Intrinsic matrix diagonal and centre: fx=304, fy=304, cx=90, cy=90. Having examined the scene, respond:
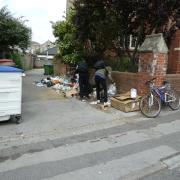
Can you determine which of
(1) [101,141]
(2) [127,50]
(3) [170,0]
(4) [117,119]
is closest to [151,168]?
(1) [101,141]

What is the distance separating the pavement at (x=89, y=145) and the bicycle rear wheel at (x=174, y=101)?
22 centimetres

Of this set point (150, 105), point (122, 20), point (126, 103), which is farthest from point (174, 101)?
point (122, 20)

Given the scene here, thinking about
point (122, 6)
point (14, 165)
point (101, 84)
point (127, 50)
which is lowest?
point (14, 165)

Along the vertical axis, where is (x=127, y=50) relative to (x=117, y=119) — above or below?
above

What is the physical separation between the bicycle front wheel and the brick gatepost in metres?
0.69

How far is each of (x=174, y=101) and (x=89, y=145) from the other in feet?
14.0

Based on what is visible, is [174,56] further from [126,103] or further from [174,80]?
[126,103]

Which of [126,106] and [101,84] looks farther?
[101,84]

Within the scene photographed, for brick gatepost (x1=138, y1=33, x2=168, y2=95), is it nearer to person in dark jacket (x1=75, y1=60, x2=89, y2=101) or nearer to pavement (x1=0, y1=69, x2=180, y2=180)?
pavement (x1=0, y1=69, x2=180, y2=180)

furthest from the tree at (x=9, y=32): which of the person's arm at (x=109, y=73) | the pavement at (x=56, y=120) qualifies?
the person's arm at (x=109, y=73)

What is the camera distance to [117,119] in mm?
8203

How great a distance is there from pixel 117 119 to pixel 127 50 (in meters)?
4.87

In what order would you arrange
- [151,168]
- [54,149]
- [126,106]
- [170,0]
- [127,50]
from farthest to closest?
[127,50] < [170,0] < [126,106] < [54,149] < [151,168]

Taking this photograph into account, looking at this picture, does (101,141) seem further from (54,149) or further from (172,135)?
(172,135)
